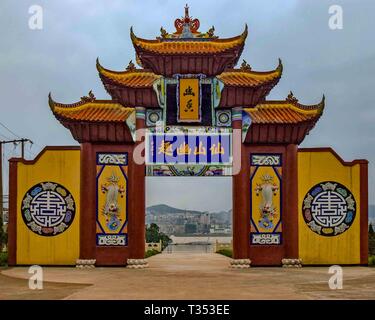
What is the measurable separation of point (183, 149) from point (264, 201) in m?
3.31

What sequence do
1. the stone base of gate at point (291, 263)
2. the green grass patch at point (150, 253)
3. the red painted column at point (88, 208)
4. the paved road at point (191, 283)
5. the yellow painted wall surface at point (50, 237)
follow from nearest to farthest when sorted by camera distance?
1. the paved road at point (191, 283)
2. the red painted column at point (88, 208)
3. the stone base of gate at point (291, 263)
4. the yellow painted wall surface at point (50, 237)
5. the green grass patch at point (150, 253)

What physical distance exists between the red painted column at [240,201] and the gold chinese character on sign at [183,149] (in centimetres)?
157

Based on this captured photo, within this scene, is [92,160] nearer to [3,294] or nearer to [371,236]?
[3,294]

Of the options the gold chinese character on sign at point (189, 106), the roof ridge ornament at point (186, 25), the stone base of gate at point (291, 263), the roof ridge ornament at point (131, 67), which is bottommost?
the stone base of gate at point (291, 263)

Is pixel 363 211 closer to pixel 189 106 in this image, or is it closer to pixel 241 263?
pixel 241 263

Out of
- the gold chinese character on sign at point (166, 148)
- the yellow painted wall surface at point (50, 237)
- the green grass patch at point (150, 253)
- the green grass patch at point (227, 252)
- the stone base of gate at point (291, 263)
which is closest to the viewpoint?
the stone base of gate at point (291, 263)

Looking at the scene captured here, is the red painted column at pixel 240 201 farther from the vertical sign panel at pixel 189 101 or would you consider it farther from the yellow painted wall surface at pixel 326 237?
the yellow painted wall surface at pixel 326 237

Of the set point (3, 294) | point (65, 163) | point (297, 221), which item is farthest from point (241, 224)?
point (3, 294)

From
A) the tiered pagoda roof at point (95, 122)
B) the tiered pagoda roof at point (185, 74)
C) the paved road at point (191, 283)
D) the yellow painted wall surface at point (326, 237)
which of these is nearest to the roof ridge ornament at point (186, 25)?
the tiered pagoda roof at point (185, 74)

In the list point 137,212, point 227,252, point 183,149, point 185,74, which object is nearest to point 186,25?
point 185,74

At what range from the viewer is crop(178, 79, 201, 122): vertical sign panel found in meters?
20.6

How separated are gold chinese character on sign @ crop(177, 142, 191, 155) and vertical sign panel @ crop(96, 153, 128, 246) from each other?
2060 millimetres

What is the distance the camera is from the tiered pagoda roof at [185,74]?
20.6 m

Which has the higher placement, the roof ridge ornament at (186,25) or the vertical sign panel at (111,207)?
the roof ridge ornament at (186,25)
